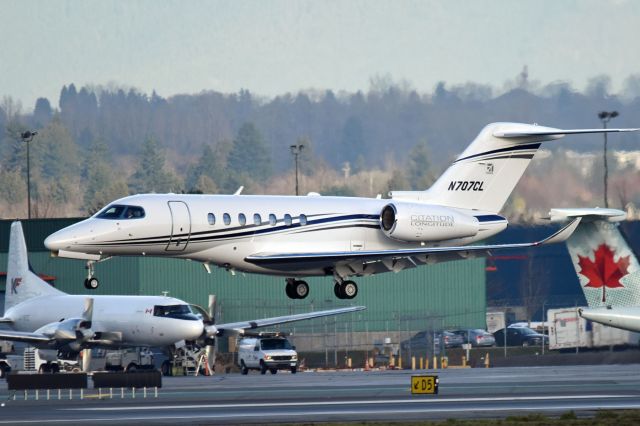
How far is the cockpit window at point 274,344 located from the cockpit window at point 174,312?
336 centimetres

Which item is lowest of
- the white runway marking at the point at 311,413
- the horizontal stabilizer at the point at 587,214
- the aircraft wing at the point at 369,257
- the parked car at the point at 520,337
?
the white runway marking at the point at 311,413

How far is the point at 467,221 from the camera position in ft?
128

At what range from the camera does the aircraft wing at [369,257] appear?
118 feet

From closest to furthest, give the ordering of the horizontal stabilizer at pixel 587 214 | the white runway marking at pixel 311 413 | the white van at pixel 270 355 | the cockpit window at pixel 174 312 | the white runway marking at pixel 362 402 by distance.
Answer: the horizontal stabilizer at pixel 587 214
the white runway marking at pixel 311 413
the white runway marking at pixel 362 402
the cockpit window at pixel 174 312
the white van at pixel 270 355

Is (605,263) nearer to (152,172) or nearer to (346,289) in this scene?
(346,289)

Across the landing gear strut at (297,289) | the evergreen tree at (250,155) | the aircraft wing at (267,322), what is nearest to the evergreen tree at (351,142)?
the evergreen tree at (250,155)

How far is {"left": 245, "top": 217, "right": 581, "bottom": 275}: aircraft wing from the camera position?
35.9 m

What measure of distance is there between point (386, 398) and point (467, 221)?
5.56m

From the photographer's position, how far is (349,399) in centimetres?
3869

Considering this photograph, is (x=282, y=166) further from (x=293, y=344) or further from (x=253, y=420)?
(x=253, y=420)

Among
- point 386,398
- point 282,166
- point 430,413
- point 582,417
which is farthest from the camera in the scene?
point 282,166

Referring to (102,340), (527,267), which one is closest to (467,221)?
(102,340)

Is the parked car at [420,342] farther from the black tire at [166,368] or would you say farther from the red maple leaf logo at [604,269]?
the red maple leaf logo at [604,269]

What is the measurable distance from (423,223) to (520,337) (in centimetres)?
3729
